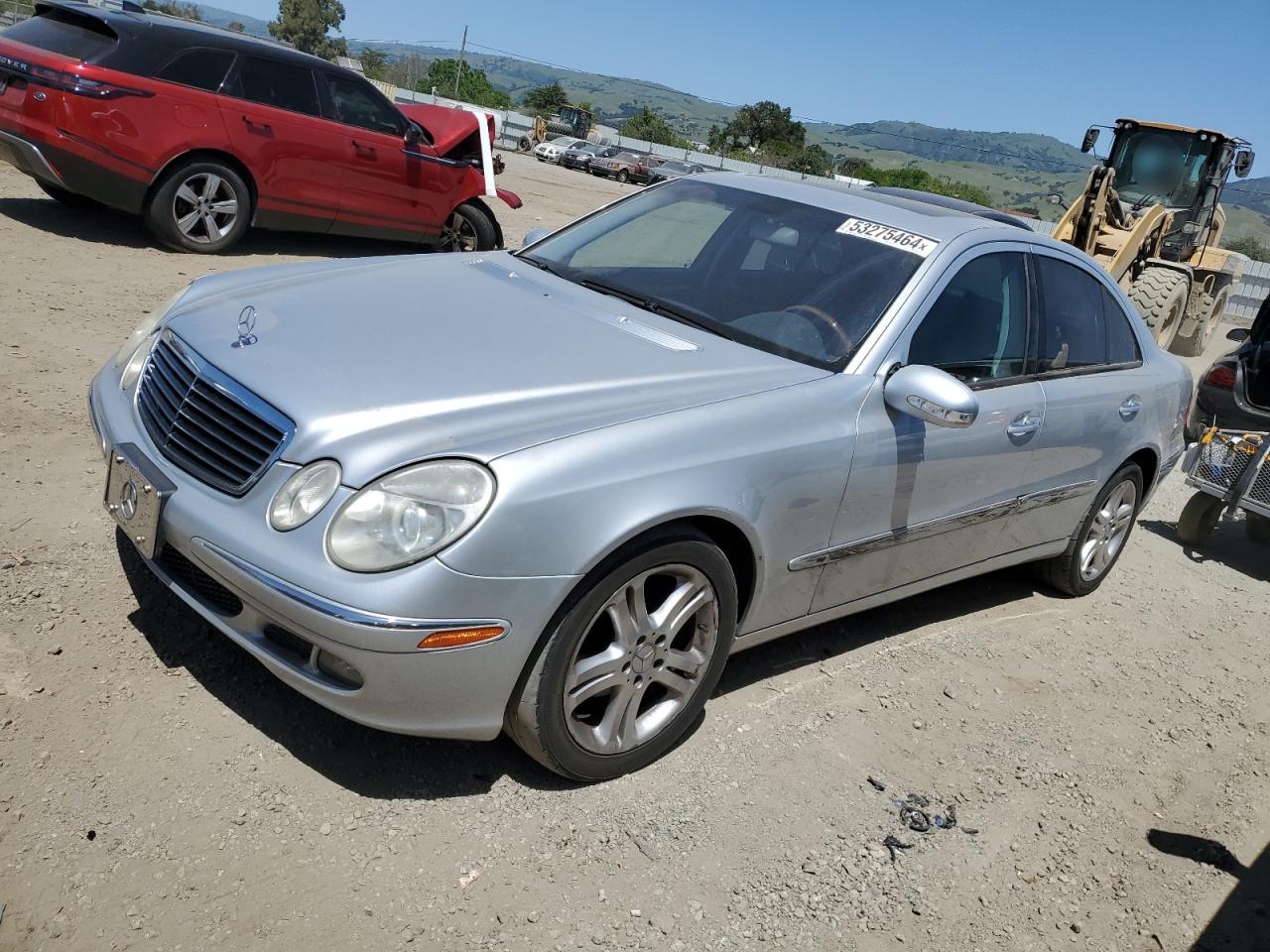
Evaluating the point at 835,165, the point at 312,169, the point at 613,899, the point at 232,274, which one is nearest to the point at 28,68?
the point at 312,169

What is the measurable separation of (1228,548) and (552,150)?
40137mm

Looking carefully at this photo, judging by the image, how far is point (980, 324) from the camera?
4082mm

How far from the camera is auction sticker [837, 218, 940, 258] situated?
3.94 meters

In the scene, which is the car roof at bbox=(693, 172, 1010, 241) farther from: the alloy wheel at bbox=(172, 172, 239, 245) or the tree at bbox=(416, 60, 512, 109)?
the tree at bbox=(416, 60, 512, 109)

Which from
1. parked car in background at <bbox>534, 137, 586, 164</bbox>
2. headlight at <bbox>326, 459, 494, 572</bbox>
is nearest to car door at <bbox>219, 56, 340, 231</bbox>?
headlight at <bbox>326, 459, 494, 572</bbox>

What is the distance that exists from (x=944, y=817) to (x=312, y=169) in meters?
7.47

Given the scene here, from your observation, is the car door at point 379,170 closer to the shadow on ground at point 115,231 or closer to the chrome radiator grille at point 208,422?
the shadow on ground at point 115,231

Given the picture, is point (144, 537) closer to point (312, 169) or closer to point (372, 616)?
point (372, 616)

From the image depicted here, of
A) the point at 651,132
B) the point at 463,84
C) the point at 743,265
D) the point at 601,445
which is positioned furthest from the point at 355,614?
the point at 463,84

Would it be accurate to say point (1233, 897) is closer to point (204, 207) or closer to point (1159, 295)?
point (204, 207)

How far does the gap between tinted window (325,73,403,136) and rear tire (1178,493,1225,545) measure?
6898 millimetres

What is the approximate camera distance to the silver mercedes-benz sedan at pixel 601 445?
2.70 m

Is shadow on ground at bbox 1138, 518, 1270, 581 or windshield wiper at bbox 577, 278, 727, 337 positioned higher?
windshield wiper at bbox 577, 278, 727, 337

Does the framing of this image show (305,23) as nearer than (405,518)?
No
